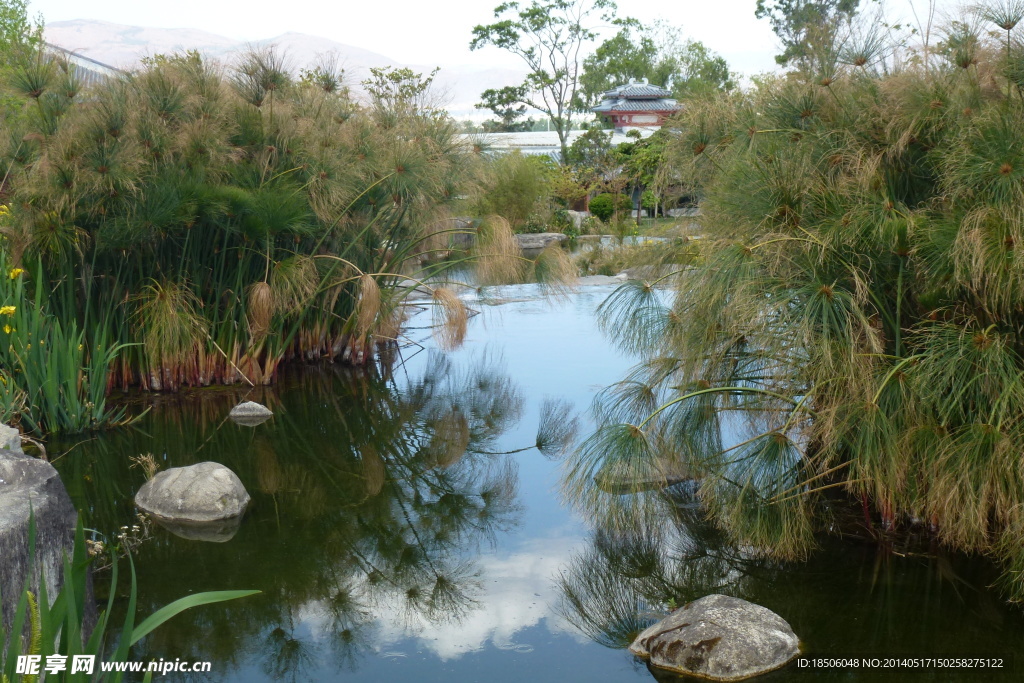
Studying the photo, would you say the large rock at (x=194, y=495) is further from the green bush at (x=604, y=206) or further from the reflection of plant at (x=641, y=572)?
the green bush at (x=604, y=206)

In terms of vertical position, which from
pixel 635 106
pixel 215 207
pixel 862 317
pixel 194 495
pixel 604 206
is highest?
pixel 635 106

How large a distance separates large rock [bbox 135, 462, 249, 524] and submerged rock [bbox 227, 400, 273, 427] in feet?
4.73

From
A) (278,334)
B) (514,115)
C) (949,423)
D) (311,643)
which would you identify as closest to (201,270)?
(278,334)

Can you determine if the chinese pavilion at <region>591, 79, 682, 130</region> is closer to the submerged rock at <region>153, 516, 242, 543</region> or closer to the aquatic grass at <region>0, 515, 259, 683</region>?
the submerged rock at <region>153, 516, 242, 543</region>

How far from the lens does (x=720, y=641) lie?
3176 millimetres

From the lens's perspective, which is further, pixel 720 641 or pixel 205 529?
pixel 205 529

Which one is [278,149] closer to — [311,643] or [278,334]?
[278,334]

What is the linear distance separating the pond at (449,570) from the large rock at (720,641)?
7 cm

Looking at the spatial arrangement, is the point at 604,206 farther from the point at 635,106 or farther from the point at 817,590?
the point at 817,590

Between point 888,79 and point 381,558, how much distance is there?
10.6 feet

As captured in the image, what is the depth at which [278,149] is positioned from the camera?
704 centimetres

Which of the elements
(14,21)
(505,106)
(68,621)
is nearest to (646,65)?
(505,106)

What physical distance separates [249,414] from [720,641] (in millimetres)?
4131

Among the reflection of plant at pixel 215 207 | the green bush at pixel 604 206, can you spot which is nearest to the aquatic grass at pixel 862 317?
the reflection of plant at pixel 215 207
